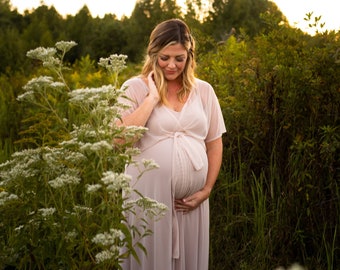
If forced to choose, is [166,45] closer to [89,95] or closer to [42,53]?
[42,53]

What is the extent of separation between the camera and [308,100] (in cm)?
533

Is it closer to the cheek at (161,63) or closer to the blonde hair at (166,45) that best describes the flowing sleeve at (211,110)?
the blonde hair at (166,45)

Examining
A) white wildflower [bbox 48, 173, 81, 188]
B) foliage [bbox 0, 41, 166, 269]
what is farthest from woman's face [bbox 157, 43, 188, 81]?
white wildflower [bbox 48, 173, 81, 188]

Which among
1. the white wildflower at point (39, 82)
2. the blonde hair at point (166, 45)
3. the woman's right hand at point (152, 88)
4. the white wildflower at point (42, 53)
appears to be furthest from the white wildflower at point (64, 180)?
the blonde hair at point (166, 45)

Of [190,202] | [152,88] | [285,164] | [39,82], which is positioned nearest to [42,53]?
[39,82]

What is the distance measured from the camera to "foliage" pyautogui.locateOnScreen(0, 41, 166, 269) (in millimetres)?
3395

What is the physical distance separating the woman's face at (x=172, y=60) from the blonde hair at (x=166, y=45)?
0.03 m

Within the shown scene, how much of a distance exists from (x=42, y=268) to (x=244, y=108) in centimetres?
257

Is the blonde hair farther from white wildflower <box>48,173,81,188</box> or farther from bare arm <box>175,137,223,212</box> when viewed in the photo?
white wildflower <box>48,173,81,188</box>

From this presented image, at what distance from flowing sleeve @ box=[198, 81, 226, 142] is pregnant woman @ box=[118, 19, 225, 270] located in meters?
0.08

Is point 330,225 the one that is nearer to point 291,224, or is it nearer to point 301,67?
point 291,224

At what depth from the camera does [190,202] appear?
14.3ft

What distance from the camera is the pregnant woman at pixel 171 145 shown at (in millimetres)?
4297

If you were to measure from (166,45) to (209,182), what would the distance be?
1.01 metres
